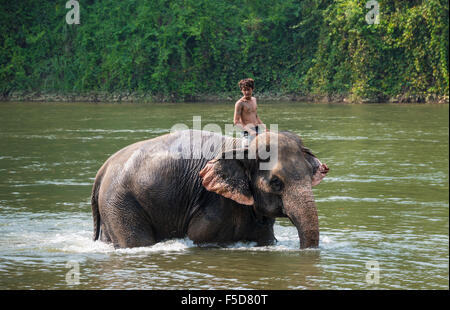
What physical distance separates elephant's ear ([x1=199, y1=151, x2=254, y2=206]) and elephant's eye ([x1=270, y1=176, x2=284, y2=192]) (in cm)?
26

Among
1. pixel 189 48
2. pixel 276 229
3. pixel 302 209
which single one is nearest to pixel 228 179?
pixel 302 209

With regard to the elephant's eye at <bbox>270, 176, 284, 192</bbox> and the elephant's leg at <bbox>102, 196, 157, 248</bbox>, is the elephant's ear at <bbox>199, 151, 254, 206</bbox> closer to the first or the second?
the elephant's eye at <bbox>270, 176, 284, 192</bbox>

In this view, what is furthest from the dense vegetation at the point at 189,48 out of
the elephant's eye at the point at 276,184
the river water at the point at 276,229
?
the elephant's eye at the point at 276,184

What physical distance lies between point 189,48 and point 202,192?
106 ft

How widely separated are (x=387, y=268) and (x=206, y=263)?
1749mm

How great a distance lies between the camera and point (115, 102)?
39312 millimetres

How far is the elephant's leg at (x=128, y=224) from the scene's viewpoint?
8.34m

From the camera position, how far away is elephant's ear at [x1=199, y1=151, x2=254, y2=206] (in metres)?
8.05

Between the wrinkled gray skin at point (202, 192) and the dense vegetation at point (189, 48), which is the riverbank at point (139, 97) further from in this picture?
the wrinkled gray skin at point (202, 192)

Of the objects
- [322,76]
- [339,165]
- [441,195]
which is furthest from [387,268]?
[322,76]

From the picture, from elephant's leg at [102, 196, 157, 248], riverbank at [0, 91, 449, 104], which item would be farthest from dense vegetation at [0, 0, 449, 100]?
elephant's leg at [102, 196, 157, 248]

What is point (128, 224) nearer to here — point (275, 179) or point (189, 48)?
point (275, 179)

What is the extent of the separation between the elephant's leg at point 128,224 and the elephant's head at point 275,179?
0.82 meters
